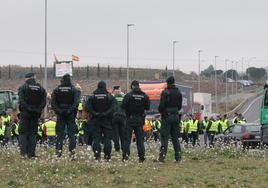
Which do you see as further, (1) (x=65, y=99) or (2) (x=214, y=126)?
(2) (x=214, y=126)

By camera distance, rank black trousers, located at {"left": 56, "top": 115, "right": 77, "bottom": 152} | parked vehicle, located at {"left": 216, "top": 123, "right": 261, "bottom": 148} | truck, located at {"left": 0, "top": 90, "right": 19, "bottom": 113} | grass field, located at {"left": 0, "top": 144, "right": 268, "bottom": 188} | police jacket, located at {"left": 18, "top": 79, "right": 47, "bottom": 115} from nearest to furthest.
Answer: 1. grass field, located at {"left": 0, "top": 144, "right": 268, "bottom": 188}
2. police jacket, located at {"left": 18, "top": 79, "right": 47, "bottom": 115}
3. black trousers, located at {"left": 56, "top": 115, "right": 77, "bottom": 152}
4. parked vehicle, located at {"left": 216, "top": 123, "right": 261, "bottom": 148}
5. truck, located at {"left": 0, "top": 90, "right": 19, "bottom": 113}

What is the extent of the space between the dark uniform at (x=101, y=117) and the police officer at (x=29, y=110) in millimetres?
1034

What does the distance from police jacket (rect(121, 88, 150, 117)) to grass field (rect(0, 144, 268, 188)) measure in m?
1.03

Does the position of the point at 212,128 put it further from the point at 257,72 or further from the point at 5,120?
the point at 257,72

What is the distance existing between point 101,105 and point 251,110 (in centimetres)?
7436

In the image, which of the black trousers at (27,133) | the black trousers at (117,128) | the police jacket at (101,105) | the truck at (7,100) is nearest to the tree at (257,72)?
the truck at (7,100)

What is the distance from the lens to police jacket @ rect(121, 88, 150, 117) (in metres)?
13.3

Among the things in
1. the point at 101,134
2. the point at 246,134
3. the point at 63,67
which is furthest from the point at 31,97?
the point at 63,67

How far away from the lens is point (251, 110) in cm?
8562

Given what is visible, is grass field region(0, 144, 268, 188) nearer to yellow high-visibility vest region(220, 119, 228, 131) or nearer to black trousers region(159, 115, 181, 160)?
black trousers region(159, 115, 181, 160)

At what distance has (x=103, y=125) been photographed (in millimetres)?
13148

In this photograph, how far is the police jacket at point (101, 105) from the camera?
13094 millimetres

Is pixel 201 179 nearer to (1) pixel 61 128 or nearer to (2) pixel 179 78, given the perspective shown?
(1) pixel 61 128

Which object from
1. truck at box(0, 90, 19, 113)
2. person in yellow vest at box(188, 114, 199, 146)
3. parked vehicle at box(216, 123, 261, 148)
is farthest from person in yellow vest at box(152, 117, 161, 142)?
truck at box(0, 90, 19, 113)
